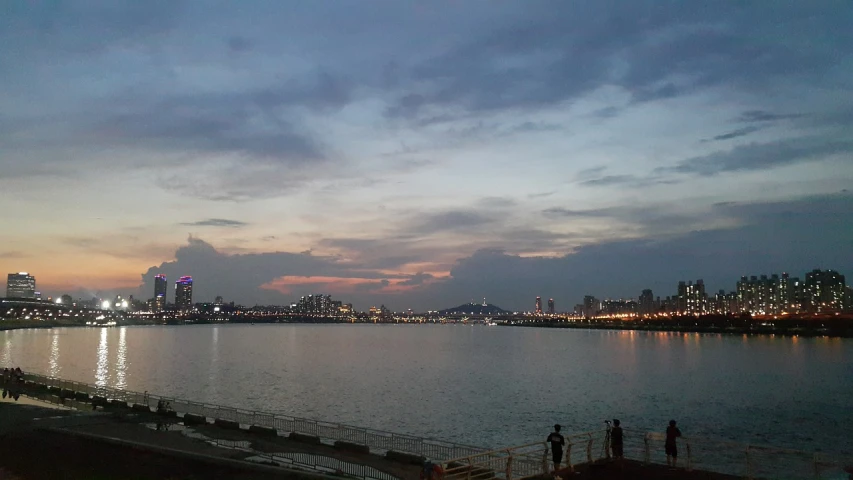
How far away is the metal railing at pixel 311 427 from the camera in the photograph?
31594mm

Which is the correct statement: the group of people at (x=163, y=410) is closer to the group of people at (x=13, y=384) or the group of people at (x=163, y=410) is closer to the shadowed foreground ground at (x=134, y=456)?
the shadowed foreground ground at (x=134, y=456)

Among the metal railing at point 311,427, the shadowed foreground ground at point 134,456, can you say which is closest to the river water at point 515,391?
the metal railing at point 311,427

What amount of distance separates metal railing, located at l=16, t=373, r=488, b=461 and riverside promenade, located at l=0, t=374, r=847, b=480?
15cm

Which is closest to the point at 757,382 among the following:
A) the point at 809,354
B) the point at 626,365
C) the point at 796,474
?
the point at 626,365

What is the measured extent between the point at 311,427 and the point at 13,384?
113 ft

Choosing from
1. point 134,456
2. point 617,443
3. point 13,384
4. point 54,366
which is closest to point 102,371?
point 54,366

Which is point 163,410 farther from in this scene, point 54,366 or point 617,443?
point 54,366

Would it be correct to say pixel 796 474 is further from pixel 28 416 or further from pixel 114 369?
pixel 114 369

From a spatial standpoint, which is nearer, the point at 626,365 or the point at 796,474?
the point at 796,474

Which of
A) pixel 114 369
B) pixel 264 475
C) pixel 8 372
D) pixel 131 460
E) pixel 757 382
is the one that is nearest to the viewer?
pixel 264 475

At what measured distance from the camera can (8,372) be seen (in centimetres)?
5597

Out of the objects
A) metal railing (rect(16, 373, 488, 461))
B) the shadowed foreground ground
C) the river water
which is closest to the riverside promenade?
the shadowed foreground ground

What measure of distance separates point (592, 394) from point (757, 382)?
1196 inches

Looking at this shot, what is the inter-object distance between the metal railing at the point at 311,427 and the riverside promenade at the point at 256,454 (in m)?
0.15
